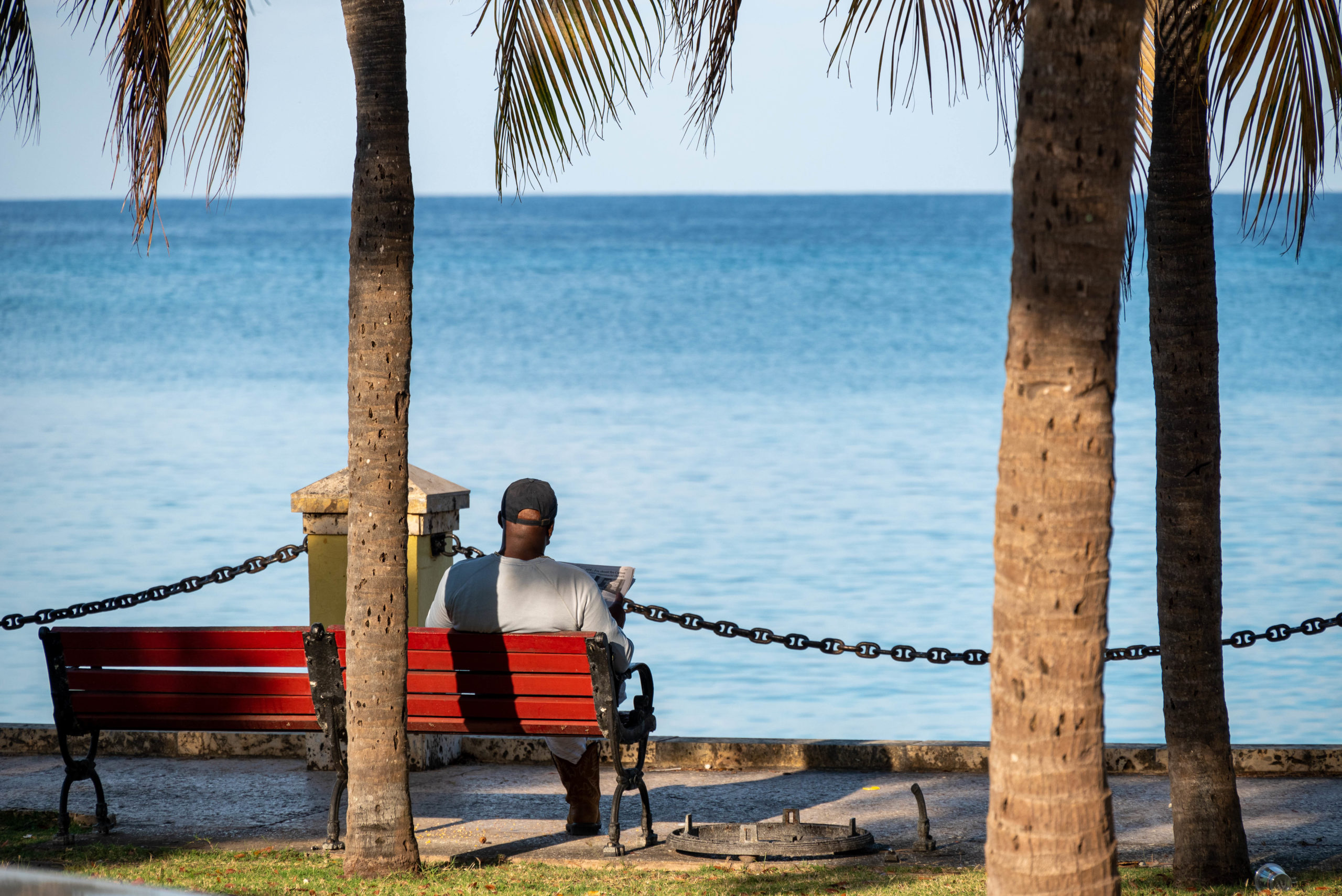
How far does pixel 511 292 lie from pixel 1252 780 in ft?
225

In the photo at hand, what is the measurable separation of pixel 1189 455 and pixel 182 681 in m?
4.04

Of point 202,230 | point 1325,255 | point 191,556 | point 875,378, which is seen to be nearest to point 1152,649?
point 191,556

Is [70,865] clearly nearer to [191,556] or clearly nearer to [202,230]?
[191,556]

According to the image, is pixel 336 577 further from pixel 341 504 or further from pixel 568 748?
pixel 568 748

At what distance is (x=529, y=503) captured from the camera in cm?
621

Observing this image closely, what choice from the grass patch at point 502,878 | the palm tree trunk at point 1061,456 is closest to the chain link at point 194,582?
the grass patch at point 502,878

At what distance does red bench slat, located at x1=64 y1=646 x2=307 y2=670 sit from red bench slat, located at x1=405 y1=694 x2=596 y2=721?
550 mm

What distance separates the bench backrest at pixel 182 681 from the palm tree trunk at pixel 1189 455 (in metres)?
3.36

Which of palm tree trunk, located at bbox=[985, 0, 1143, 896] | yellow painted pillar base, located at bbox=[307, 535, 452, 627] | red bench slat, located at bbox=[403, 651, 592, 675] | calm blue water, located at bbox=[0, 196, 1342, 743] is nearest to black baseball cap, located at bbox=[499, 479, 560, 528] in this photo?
red bench slat, located at bbox=[403, 651, 592, 675]

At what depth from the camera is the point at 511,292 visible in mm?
74250

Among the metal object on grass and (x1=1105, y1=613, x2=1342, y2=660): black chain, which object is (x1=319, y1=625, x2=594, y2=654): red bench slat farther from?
(x1=1105, y1=613, x2=1342, y2=660): black chain

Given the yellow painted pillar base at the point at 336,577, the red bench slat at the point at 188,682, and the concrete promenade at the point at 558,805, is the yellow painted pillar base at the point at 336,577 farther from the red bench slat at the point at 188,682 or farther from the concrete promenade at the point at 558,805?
the red bench slat at the point at 188,682

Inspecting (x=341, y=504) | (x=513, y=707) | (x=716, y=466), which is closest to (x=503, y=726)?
(x=513, y=707)

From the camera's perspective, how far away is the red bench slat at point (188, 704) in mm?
6125
